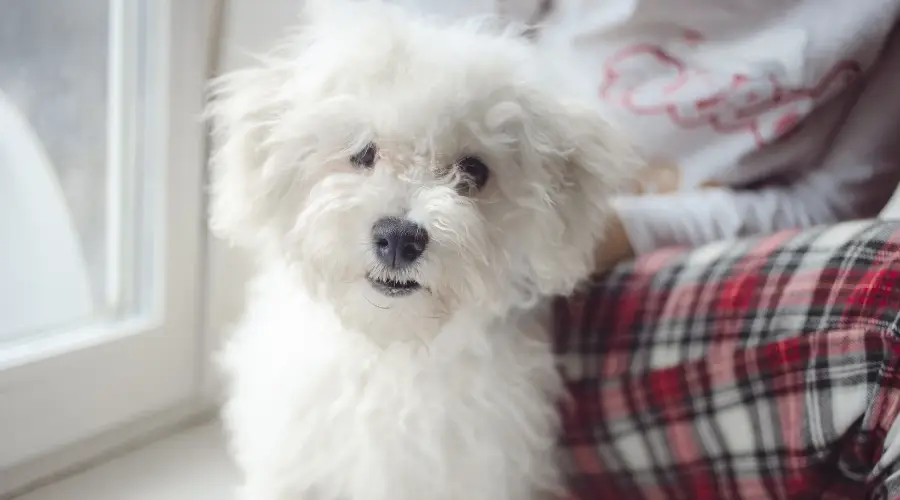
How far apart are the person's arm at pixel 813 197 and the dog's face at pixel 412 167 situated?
14 cm

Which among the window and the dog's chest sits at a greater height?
the window

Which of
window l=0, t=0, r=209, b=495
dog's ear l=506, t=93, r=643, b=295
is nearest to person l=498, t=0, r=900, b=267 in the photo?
dog's ear l=506, t=93, r=643, b=295

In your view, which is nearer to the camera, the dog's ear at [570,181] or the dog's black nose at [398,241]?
the dog's black nose at [398,241]

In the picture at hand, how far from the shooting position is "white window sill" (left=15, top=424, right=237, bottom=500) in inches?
42.3

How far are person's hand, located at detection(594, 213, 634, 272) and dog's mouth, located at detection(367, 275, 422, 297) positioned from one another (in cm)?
31

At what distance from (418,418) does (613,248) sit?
1.12ft

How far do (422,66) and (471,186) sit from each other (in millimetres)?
134

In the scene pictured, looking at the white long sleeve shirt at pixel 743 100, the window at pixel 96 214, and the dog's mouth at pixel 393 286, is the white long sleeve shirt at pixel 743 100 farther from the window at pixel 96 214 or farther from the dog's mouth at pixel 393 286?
the window at pixel 96 214

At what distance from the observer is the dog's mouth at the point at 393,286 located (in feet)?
2.64

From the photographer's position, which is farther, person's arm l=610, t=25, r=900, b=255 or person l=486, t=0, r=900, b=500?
person's arm l=610, t=25, r=900, b=255

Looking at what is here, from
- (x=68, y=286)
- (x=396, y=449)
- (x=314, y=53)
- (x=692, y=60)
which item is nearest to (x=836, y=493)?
(x=396, y=449)

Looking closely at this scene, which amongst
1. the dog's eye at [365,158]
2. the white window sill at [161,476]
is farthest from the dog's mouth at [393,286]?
the white window sill at [161,476]

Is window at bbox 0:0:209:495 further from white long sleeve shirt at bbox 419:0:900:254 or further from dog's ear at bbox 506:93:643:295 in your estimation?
dog's ear at bbox 506:93:643:295

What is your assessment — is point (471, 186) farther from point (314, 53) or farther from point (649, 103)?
point (649, 103)
